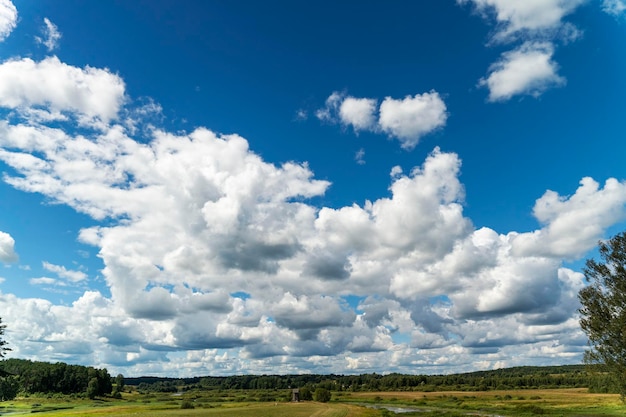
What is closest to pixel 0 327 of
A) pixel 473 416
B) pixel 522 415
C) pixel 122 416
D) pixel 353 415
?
pixel 122 416

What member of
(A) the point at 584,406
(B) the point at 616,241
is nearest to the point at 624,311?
(B) the point at 616,241

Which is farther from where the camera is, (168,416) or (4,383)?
(168,416)

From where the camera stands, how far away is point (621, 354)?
59469 millimetres

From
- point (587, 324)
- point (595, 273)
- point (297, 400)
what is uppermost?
point (595, 273)

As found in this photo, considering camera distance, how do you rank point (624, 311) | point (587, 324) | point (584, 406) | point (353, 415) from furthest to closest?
point (584, 406) → point (353, 415) → point (587, 324) → point (624, 311)

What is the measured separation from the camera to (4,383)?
91750 mm

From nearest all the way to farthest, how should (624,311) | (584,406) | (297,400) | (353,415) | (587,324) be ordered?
(624,311)
(587,324)
(353,415)
(584,406)
(297,400)

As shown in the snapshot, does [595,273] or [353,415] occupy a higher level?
[595,273]

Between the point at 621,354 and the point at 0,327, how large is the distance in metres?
106

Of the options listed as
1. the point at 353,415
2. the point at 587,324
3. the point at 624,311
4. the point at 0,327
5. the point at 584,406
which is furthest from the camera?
the point at 584,406

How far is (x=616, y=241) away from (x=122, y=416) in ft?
331

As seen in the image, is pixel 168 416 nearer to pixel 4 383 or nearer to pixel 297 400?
pixel 4 383

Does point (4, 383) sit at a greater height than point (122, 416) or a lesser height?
greater

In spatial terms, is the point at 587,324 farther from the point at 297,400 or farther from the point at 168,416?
the point at 297,400
